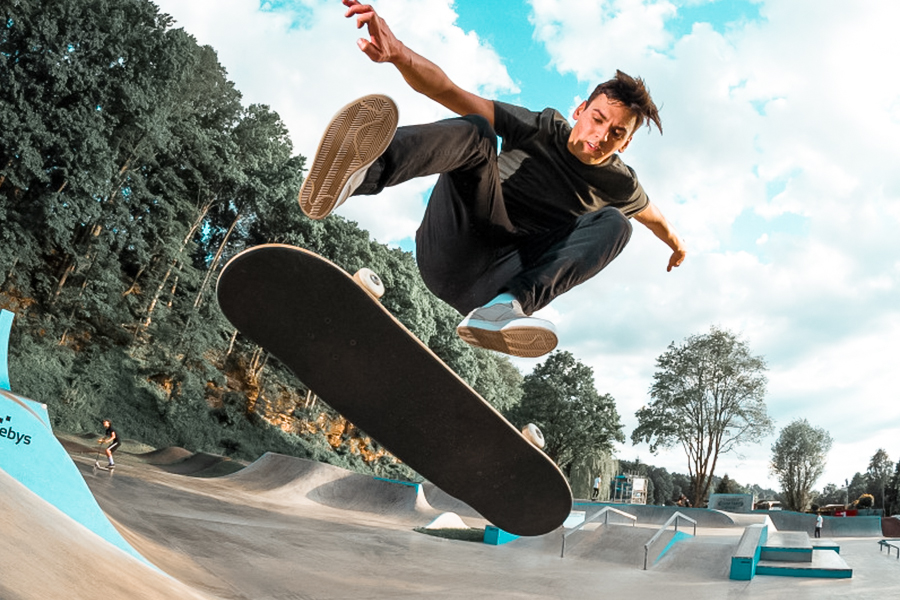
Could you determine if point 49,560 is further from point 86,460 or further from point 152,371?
point 152,371

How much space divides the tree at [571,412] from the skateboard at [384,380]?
38473 mm

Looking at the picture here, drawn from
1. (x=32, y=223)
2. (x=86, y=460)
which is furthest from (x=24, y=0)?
(x=86, y=460)

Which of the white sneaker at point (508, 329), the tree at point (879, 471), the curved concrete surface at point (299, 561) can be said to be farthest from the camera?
the tree at point (879, 471)

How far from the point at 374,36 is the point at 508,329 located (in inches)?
56.4

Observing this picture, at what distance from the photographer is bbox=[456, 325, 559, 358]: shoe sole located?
3.10 m

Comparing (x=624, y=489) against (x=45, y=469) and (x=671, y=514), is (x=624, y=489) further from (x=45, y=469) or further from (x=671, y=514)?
(x=45, y=469)

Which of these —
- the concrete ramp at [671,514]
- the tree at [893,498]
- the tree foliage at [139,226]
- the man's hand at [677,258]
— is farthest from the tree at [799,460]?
the man's hand at [677,258]

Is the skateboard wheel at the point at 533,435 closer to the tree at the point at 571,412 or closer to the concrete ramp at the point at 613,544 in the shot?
the concrete ramp at the point at 613,544

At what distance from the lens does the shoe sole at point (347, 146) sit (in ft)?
8.17

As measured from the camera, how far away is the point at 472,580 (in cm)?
1001

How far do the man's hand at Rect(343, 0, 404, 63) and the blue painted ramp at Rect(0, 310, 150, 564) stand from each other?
6285 mm

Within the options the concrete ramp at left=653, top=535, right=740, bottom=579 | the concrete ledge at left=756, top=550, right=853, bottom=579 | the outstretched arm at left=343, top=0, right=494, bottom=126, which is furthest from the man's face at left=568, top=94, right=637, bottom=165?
the concrete ledge at left=756, top=550, right=853, bottom=579

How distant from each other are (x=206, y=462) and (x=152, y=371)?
6.66m

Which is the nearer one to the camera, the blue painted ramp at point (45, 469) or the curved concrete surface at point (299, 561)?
the curved concrete surface at point (299, 561)
